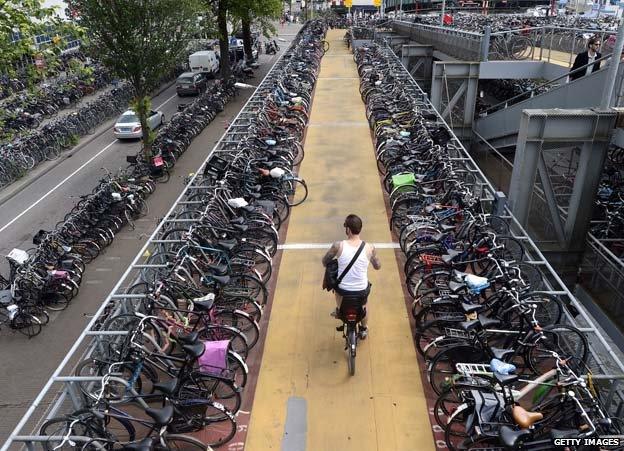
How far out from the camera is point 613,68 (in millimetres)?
8062

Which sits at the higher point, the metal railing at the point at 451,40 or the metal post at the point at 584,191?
the metal railing at the point at 451,40

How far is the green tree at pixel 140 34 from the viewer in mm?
15156

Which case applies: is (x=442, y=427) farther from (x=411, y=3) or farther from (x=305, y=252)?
(x=411, y=3)

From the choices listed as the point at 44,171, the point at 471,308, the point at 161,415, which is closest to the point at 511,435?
the point at 471,308

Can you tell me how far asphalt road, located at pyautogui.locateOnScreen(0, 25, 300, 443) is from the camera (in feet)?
29.8

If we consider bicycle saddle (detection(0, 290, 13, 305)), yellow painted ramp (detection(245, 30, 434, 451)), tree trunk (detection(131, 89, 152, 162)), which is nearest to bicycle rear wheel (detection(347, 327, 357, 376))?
yellow painted ramp (detection(245, 30, 434, 451))

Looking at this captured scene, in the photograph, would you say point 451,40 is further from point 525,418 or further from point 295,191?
point 525,418

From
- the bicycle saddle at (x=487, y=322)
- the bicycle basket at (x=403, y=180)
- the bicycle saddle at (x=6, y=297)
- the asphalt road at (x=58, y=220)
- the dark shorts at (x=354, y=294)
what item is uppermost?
the bicycle basket at (x=403, y=180)

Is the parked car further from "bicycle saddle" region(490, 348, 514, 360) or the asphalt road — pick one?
"bicycle saddle" region(490, 348, 514, 360)

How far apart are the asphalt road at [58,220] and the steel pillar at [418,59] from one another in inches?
409

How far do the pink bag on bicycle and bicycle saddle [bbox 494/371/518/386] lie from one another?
98.9 inches

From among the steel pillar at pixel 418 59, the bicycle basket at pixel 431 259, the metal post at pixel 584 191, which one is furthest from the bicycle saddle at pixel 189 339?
the steel pillar at pixel 418 59

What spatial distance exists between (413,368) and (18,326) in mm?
8977

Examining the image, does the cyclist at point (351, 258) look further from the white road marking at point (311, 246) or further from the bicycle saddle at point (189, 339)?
the white road marking at point (311, 246)
